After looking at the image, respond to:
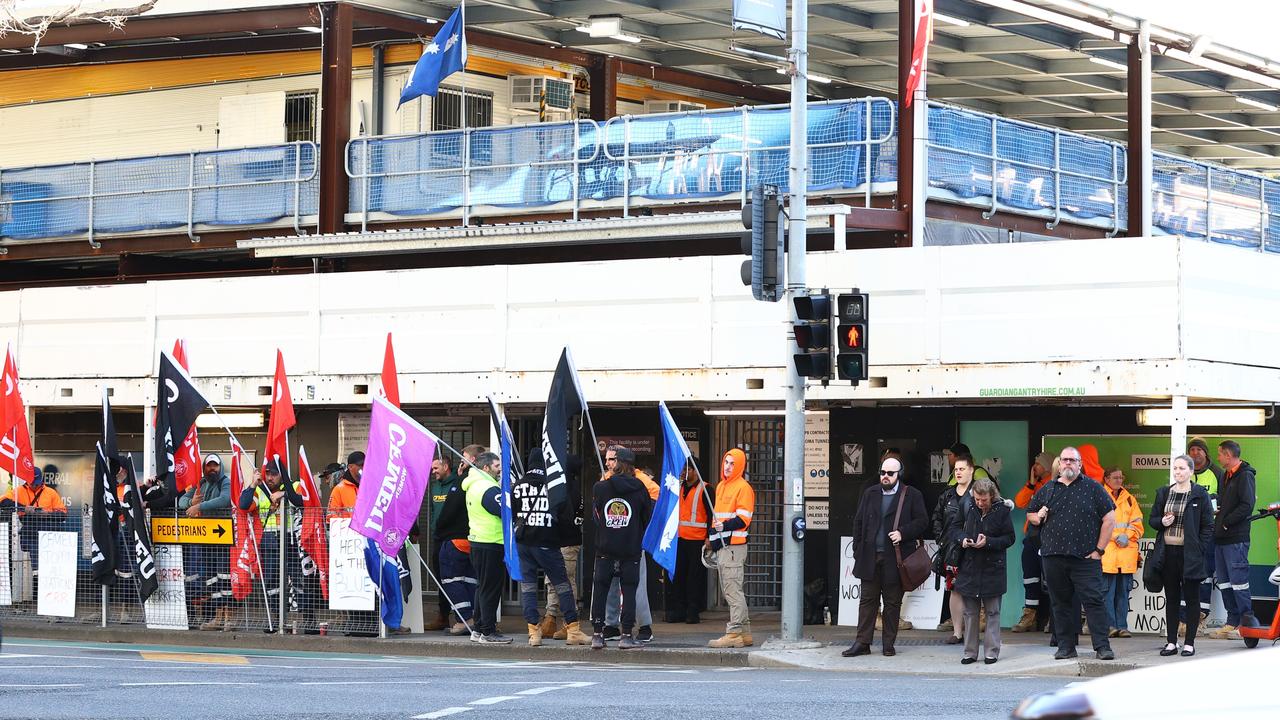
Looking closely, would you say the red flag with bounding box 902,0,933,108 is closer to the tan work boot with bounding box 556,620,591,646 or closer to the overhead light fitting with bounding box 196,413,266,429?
the tan work boot with bounding box 556,620,591,646

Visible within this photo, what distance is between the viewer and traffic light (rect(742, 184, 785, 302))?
1766cm

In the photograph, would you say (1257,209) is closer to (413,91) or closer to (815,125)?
(815,125)

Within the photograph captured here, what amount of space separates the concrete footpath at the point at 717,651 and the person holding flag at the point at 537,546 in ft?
1.03

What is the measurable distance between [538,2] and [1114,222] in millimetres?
8395

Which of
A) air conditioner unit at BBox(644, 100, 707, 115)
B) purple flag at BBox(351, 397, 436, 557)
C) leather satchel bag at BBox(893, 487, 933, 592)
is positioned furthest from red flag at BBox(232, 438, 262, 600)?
air conditioner unit at BBox(644, 100, 707, 115)

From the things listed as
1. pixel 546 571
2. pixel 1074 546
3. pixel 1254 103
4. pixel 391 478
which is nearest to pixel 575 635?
pixel 546 571

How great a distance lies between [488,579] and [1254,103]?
60.1ft

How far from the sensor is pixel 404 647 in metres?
19.0

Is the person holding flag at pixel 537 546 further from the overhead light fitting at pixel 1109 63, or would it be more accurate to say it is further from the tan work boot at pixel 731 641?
the overhead light fitting at pixel 1109 63

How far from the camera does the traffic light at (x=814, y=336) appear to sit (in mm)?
17453

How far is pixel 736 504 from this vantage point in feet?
59.9

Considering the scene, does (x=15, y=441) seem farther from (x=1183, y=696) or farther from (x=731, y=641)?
(x=1183, y=696)

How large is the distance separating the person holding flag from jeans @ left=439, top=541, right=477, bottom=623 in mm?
1312

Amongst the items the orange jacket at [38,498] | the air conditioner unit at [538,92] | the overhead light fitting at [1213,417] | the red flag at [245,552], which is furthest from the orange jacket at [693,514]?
the air conditioner unit at [538,92]
